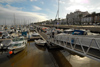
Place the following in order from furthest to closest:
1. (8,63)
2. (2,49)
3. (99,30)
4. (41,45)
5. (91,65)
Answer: (99,30) < (41,45) < (2,49) < (8,63) < (91,65)

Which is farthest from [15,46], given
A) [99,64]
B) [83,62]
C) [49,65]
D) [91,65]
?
[99,64]

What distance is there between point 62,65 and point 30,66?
5.55m

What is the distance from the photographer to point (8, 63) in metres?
11.0

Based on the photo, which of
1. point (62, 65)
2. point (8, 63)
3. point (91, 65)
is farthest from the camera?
point (8, 63)

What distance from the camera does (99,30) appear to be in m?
30.6

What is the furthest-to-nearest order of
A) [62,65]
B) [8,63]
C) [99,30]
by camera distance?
[99,30], [8,63], [62,65]

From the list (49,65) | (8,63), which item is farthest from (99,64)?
(8,63)

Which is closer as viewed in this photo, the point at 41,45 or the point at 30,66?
the point at 30,66

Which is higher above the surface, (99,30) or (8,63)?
(99,30)

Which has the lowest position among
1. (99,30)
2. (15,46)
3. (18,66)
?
(18,66)

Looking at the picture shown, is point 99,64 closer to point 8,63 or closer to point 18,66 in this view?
point 18,66

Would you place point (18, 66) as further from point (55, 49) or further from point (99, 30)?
point (99, 30)

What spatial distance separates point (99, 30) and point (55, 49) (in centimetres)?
2898

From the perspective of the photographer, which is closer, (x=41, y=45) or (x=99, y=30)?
(x=41, y=45)
